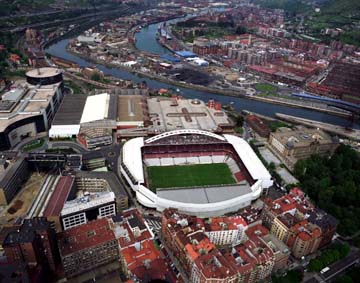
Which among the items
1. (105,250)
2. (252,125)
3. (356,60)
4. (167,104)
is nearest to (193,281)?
(105,250)

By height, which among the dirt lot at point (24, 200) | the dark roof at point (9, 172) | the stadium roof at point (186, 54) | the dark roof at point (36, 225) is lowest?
the dirt lot at point (24, 200)

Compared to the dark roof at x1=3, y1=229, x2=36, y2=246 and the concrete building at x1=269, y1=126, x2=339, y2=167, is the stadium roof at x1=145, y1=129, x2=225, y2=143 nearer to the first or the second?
the concrete building at x1=269, y1=126, x2=339, y2=167

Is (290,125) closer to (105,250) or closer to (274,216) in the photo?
(274,216)

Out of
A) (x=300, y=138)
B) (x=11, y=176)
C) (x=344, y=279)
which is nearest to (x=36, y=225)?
(x=11, y=176)

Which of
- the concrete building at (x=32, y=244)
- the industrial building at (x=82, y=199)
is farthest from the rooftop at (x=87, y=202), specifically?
the concrete building at (x=32, y=244)

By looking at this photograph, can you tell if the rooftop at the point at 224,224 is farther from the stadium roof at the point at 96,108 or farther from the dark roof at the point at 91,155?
the stadium roof at the point at 96,108
